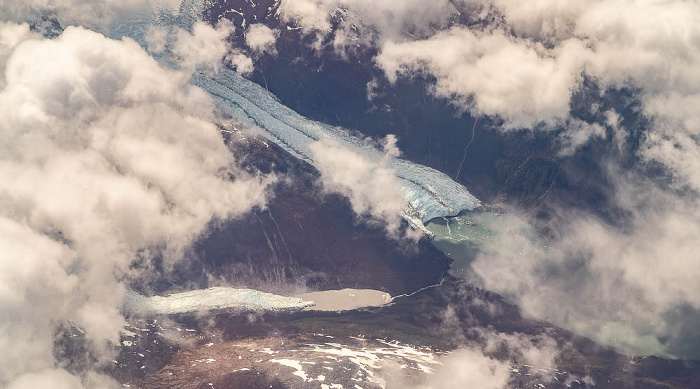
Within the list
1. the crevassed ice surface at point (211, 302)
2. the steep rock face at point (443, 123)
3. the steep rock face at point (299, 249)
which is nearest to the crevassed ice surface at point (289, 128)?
the steep rock face at point (443, 123)

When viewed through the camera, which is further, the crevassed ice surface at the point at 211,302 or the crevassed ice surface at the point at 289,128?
the crevassed ice surface at the point at 289,128

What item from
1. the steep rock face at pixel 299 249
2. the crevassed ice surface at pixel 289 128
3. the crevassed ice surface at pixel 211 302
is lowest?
the crevassed ice surface at pixel 211 302

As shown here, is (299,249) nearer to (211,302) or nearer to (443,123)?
(211,302)

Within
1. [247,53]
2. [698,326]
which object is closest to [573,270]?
[698,326]

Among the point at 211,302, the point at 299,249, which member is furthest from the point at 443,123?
the point at 211,302

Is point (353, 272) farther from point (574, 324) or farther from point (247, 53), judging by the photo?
point (247, 53)

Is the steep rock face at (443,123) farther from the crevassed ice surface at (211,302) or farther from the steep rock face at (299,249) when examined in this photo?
the crevassed ice surface at (211,302)
